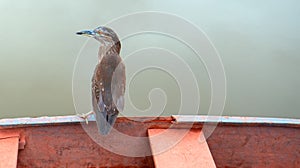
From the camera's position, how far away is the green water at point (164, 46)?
9.63 ft

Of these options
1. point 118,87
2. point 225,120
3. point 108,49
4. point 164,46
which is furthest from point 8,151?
point 164,46

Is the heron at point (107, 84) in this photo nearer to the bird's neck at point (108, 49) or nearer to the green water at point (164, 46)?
the bird's neck at point (108, 49)

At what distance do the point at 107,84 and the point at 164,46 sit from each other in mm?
1838

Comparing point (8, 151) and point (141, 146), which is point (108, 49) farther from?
point (8, 151)

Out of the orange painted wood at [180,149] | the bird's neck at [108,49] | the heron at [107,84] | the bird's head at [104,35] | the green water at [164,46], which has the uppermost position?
the green water at [164,46]

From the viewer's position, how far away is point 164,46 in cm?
321

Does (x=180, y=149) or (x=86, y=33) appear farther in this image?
(x=86, y=33)

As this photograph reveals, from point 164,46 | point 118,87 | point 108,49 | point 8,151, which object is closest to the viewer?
point 8,151

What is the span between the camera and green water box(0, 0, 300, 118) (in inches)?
116

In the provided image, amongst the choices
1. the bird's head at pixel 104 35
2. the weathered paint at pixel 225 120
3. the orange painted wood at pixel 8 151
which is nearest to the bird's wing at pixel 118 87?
the bird's head at pixel 104 35

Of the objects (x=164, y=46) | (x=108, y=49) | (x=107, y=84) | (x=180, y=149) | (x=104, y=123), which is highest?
(x=164, y=46)

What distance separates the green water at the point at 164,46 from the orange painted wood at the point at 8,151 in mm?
1169

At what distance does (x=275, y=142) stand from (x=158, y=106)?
0.72 metres

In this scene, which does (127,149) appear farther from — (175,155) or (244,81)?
(244,81)
